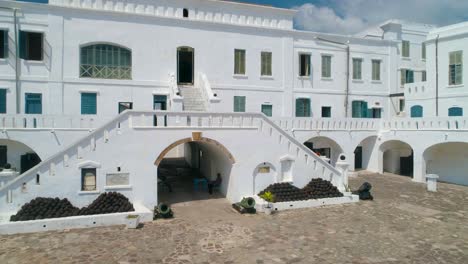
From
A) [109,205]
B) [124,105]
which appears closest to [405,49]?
[124,105]

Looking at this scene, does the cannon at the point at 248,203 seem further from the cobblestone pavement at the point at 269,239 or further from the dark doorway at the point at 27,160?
the dark doorway at the point at 27,160

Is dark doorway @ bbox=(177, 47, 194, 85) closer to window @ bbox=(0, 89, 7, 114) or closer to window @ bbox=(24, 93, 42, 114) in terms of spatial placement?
window @ bbox=(24, 93, 42, 114)

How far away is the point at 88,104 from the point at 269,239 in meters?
15.4

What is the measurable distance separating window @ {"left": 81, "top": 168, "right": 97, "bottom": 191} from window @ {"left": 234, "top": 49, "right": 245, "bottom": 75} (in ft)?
44.1

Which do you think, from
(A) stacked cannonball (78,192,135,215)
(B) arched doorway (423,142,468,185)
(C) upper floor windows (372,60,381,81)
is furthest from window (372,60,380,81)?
(A) stacked cannonball (78,192,135,215)

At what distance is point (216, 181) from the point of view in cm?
1752

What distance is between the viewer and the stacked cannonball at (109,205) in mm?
12789

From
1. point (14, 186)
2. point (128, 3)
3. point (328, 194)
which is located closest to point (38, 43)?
point (128, 3)

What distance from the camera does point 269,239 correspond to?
11.3 metres

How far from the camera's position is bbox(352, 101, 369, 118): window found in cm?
2703

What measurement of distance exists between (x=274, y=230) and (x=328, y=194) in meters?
5.51

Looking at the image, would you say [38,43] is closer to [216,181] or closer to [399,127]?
[216,181]

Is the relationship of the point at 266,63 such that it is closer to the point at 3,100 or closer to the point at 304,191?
the point at 304,191

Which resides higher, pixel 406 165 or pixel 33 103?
pixel 33 103
